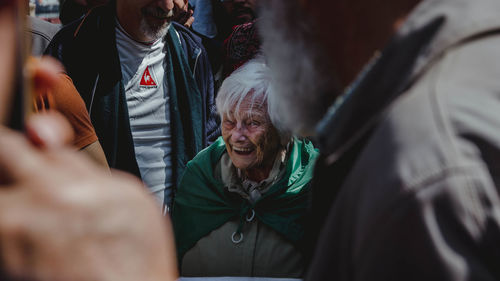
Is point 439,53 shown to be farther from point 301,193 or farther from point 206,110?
point 206,110

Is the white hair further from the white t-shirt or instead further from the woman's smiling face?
the white t-shirt

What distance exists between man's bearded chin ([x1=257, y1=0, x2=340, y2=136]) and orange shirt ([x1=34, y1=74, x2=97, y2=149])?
129 centimetres

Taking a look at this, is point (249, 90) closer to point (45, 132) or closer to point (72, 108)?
point (72, 108)

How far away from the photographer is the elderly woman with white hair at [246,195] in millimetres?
3029

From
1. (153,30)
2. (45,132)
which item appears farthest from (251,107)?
(45,132)

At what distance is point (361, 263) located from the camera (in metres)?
1.02

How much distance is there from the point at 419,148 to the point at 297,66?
63 cm

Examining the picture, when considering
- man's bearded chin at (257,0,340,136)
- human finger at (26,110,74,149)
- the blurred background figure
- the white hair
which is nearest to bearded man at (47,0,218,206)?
the white hair

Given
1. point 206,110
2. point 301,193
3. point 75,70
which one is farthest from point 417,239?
point 206,110

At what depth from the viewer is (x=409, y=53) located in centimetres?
107

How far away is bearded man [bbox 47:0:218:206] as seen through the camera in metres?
3.35

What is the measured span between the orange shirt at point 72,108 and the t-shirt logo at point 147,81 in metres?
0.92

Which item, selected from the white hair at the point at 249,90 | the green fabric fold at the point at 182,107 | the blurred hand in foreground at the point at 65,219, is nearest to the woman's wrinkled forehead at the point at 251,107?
the white hair at the point at 249,90

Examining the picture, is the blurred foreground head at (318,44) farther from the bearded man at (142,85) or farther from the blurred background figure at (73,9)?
the blurred background figure at (73,9)
